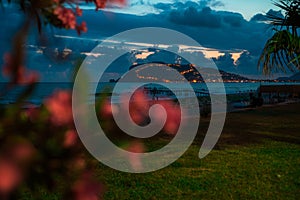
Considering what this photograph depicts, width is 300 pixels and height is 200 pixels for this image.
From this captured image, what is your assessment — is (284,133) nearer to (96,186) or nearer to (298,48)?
(298,48)

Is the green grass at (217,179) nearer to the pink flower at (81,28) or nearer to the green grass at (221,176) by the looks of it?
the green grass at (221,176)

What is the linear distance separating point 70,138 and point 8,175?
0.43 metres

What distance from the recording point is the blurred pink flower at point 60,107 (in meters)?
1.20

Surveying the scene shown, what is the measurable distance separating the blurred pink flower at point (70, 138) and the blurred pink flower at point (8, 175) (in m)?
0.35

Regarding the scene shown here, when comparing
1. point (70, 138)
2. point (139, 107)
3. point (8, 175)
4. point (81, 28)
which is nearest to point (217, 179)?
point (139, 107)

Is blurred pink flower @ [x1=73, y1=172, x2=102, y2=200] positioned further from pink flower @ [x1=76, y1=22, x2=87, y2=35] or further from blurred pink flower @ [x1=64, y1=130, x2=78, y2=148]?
pink flower @ [x1=76, y1=22, x2=87, y2=35]

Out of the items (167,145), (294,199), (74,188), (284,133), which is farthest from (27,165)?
(284,133)

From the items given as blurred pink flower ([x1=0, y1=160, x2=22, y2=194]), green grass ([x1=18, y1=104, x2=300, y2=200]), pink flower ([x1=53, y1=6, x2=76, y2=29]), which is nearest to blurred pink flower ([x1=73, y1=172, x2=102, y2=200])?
blurred pink flower ([x1=0, y1=160, x2=22, y2=194])

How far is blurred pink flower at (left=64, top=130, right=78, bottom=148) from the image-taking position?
121 cm

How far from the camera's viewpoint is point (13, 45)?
0.97 metres

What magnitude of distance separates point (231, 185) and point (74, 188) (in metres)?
5.68

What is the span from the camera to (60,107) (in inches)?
48.0

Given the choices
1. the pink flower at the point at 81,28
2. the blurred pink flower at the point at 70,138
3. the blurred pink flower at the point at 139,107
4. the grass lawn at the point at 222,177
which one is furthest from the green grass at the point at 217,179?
the blurred pink flower at the point at 70,138

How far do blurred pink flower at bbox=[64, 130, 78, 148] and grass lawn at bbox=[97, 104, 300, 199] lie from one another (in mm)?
4807
